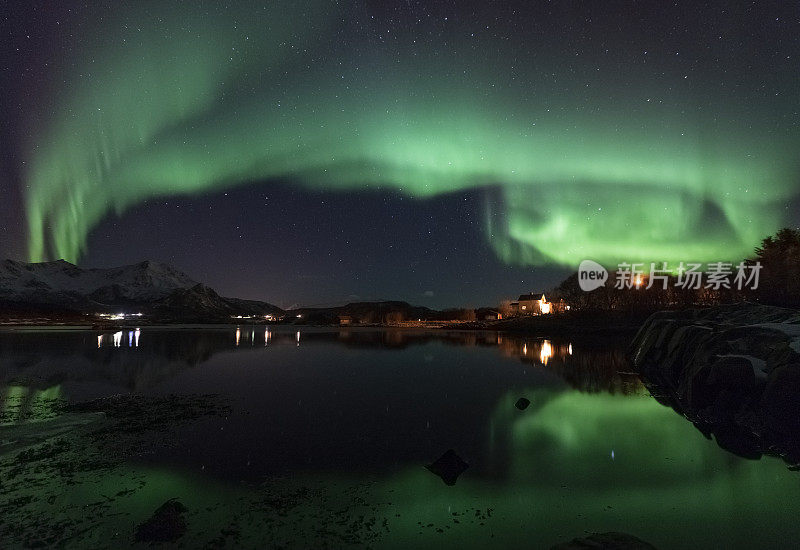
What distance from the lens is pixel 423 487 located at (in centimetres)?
1538

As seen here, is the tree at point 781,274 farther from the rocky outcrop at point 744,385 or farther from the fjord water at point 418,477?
the fjord water at point 418,477

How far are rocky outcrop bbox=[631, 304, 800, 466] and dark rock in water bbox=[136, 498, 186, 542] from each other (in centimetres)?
2368

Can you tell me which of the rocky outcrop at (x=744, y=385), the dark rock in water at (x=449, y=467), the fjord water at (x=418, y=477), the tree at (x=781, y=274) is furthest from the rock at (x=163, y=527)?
the tree at (x=781, y=274)

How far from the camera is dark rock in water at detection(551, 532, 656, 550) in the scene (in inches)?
369

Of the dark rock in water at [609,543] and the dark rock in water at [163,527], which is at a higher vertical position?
the dark rock in water at [609,543]

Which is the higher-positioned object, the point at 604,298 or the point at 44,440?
the point at 604,298

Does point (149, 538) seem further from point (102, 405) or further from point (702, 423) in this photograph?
point (702, 423)

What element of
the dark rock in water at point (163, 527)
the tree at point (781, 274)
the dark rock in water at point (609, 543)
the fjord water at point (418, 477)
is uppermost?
the tree at point (781, 274)

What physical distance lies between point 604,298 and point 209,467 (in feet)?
459

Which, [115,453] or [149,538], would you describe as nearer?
[149,538]

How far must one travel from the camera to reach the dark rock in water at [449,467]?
54.3ft

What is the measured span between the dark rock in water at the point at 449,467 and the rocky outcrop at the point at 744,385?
14008mm

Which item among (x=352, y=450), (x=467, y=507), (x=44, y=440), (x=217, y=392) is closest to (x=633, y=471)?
(x=467, y=507)

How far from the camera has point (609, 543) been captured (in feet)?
31.1
